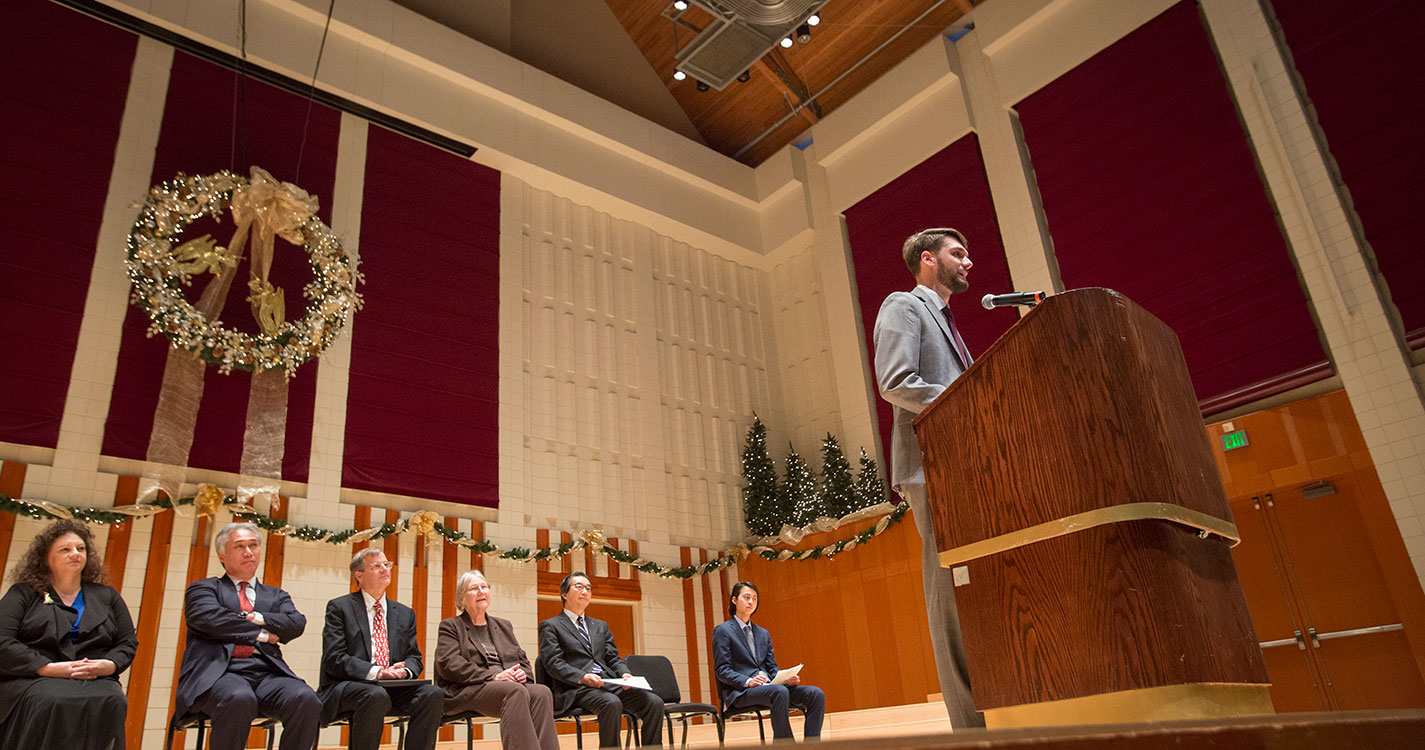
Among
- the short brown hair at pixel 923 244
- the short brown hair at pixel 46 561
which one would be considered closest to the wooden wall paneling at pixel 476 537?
the short brown hair at pixel 46 561

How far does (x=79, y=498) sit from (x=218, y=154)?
10.0 ft

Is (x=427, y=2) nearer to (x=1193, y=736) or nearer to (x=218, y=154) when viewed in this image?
(x=218, y=154)

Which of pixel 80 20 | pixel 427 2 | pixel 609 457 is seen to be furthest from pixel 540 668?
pixel 427 2

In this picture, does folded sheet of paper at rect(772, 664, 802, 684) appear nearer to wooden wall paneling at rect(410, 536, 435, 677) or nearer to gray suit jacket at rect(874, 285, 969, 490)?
gray suit jacket at rect(874, 285, 969, 490)

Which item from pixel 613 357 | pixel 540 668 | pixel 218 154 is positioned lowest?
pixel 540 668

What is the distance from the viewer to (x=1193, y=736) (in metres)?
0.57

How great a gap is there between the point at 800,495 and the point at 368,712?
6.14 meters

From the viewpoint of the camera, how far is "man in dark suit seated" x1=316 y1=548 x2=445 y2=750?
418cm

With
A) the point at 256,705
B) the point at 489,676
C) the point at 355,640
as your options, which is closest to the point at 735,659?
the point at 489,676

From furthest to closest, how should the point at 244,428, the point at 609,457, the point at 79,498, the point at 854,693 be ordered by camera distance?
1. the point at 609,457
2. the point at 854,693
3. the point at 244,428
4. the point at 79,498

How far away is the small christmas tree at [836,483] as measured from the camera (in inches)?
367

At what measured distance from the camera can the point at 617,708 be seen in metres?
4.71

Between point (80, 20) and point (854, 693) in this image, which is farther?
point (854, 693)

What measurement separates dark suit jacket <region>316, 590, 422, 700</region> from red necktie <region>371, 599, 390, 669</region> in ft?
0.07
